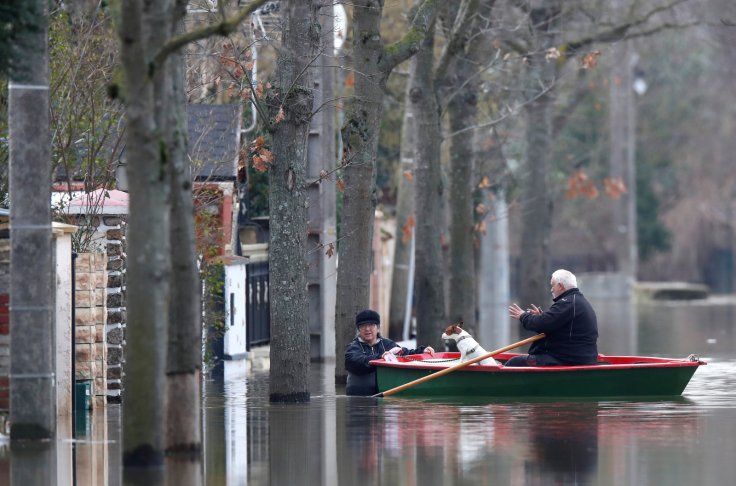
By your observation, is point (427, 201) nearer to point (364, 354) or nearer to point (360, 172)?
point (360, 172)

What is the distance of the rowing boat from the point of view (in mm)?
18859

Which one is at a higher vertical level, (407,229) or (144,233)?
(407,229)

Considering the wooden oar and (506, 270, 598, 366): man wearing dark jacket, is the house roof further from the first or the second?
(506, 270, 598, 366): man wearing dark jacket

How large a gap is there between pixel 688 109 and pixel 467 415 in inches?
2420

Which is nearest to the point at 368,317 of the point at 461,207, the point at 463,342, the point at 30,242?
the point at 463,342

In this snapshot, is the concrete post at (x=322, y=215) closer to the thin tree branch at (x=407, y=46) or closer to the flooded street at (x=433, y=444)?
the thin tree branch at (x=407, y=46)

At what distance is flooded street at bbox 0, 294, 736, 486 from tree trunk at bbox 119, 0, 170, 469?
2.40 ft

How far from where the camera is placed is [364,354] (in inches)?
780

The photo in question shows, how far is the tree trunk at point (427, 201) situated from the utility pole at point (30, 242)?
11877 millimetres

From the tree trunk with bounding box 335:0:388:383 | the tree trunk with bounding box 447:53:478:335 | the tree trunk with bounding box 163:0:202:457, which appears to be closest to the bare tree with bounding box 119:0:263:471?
the tree trunk with bounding box 163:0:202:457

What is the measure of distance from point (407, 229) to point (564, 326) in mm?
14985

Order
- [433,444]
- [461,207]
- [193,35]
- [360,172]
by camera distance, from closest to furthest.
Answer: [193,35], [433,444], [360,172], [461,207]

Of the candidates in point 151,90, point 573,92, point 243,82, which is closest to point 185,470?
point 151,90

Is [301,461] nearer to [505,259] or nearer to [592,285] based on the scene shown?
[505,259]
